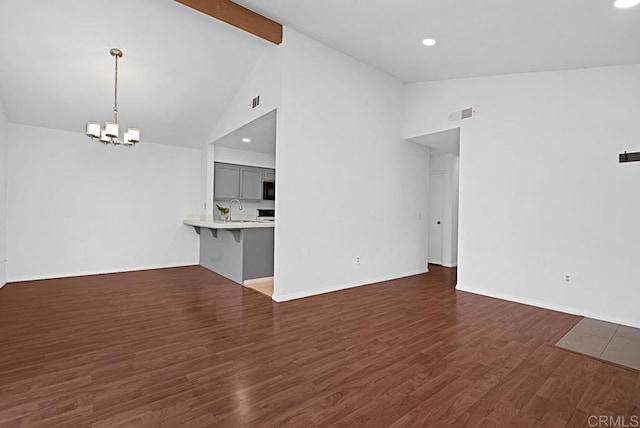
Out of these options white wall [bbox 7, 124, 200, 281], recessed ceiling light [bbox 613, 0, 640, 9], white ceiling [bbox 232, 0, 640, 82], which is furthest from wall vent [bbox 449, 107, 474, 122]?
white wall [bbox 7, 124, 200, 281]

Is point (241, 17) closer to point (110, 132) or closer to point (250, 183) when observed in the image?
point (110, 132)

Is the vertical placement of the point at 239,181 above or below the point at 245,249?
above

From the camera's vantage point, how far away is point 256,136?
581cm

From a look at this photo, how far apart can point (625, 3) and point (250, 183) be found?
6178mm

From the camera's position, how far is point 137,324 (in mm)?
3221

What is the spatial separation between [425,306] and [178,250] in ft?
16.1

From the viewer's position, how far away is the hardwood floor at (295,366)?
183 centimetres

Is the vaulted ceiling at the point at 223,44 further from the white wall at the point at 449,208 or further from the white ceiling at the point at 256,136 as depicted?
the white wall at the point at 449,208

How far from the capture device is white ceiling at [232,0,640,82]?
2.88 meters

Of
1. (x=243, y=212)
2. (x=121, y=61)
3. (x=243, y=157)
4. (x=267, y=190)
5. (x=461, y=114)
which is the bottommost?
(x=243, y=212)

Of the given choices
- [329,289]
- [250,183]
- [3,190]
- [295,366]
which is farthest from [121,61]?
[295,366]

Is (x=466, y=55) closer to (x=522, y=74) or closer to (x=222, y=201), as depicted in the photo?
(x=522, y=74)

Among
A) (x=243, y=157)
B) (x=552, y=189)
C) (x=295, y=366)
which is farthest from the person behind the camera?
(x=243, y=157)

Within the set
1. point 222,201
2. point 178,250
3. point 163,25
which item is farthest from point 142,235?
point 163,25
